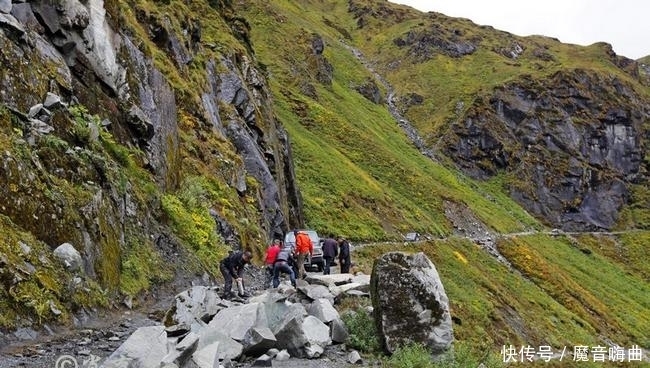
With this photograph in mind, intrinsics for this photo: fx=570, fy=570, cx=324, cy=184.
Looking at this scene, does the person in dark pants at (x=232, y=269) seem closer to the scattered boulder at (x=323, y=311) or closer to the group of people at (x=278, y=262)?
the group of people at (x=278, y=262)

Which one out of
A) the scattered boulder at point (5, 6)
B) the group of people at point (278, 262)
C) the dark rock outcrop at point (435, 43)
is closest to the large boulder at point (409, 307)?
the group of people at point (278, 262)

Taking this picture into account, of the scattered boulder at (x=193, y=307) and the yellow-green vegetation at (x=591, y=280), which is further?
the yellow-green vegetation at (x=591, y=280)

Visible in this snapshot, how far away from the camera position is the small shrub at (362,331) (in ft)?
45.8

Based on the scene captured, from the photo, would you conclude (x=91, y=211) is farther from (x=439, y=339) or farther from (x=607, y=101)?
(x=607, y=101)

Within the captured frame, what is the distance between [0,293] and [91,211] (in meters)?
4.02

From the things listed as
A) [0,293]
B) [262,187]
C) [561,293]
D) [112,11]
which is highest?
[112,11]

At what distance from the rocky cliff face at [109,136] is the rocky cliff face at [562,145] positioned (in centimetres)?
9908

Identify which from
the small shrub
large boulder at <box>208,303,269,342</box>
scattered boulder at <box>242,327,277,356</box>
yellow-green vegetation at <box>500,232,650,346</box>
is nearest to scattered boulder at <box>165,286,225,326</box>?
large boulder at <box>208,303,269,342</box>

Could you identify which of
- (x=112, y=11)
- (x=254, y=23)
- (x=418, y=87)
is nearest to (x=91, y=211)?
(x=112, y=11)

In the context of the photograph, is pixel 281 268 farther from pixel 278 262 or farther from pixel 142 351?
pixel 142 351

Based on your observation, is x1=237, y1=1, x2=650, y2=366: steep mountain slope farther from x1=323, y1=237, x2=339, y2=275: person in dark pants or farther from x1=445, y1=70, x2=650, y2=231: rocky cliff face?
x1=323, y1=237, x2=339, y2=275: person in dark pants

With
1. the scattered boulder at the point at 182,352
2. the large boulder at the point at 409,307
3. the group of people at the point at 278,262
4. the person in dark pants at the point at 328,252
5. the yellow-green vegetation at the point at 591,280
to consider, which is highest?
the large boulder at the point at 409,307

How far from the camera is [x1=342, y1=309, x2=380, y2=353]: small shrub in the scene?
14.0 m

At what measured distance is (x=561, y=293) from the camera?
5847cm
